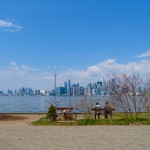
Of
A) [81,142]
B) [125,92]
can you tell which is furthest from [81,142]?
[125,92]

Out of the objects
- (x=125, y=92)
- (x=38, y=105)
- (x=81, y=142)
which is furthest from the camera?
(x=38, y=105)

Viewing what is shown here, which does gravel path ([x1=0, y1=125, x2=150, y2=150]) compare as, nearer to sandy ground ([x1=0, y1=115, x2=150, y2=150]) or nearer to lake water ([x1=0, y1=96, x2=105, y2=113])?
sandy ground ([x1=0, y1=115, x2=150, y2=150])

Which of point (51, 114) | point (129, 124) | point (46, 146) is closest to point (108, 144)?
point (46, 146)

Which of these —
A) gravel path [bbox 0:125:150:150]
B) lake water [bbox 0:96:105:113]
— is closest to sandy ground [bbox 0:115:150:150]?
gravel path [bbox 0:125:150:150]

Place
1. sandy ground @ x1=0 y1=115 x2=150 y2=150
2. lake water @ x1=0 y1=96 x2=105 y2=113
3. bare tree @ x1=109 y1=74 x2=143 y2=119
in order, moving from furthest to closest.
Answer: lake water @ x1=0 y1=96 x2=105 y2=113
bare tree @ x1=109 y1=74 x2=143 y2=119
sandy ground @ x1=0 y1=115 x2=150 y2=150

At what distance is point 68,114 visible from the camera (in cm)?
2328

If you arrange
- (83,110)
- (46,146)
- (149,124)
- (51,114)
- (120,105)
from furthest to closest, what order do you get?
(83,110), (120,105), (51,114), (149,124), (46,146)

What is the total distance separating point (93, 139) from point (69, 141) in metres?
0.93

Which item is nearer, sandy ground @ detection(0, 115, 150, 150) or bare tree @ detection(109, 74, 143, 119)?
sandy ground @ detection(0, 115, 150, 150)

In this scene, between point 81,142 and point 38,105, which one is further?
point 38,105

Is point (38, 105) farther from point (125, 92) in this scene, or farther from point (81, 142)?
point (81, 142)

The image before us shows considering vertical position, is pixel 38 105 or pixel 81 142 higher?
pixel 38 105

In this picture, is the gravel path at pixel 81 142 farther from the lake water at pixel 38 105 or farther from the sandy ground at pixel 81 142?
the lake water at pixel 38 105

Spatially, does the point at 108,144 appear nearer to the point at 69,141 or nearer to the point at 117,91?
the point at 69,141
